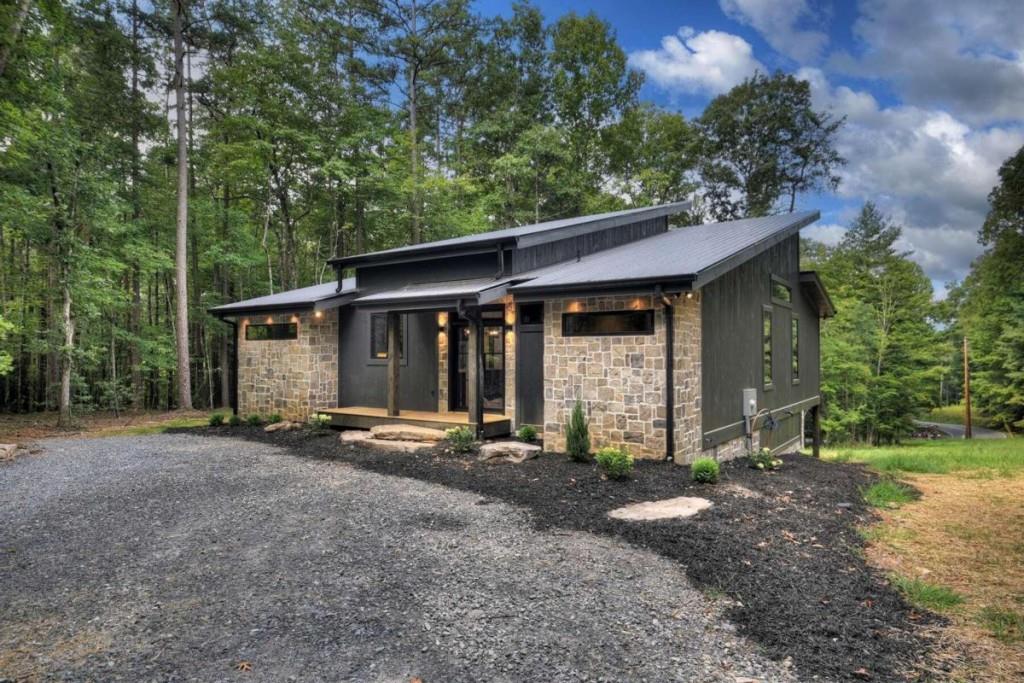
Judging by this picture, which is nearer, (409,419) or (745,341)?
(745,341)

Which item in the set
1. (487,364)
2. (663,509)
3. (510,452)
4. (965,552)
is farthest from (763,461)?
(487,364)

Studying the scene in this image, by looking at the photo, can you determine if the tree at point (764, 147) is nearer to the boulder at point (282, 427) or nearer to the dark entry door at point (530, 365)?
the dark entry door at point (530, 365)

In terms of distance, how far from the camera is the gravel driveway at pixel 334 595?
9.33 ft

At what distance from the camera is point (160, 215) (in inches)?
712

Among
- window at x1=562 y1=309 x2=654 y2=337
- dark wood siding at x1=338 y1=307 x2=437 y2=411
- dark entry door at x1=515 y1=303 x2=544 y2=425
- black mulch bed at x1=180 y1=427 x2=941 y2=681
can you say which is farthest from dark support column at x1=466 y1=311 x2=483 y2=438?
dark wood siding at x1=338 y1=307 x2=437 y2=411

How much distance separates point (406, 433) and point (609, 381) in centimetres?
386

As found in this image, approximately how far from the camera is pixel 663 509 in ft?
18.6

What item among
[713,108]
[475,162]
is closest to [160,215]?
[475,162]

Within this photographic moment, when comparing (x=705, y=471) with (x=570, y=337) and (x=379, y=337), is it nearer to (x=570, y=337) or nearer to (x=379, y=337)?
(x=570, y=337)

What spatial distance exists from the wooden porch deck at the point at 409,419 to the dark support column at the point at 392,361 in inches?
8.7

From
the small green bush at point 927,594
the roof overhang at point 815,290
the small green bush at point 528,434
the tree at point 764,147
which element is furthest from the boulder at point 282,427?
the tree at point 764,147

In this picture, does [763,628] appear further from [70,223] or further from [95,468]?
[70,223]

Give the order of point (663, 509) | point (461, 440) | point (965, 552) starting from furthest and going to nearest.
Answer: point (461, 440) → point (663, 509) → point (965, 552)

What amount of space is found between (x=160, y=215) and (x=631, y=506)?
1923 cm
